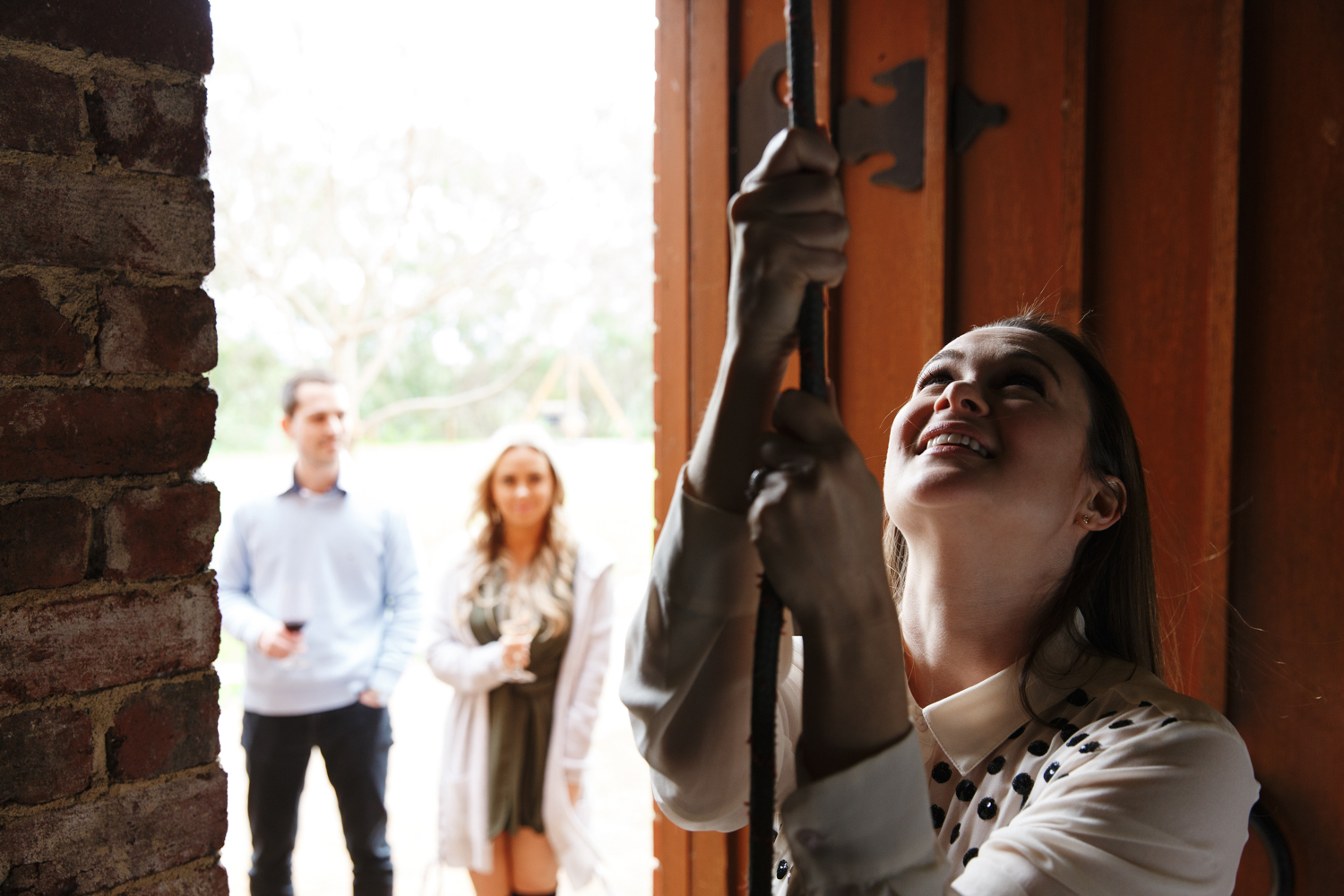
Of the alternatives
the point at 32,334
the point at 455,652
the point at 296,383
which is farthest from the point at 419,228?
the point at 32,334

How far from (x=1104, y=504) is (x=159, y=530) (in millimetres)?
1024

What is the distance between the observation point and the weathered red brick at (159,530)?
859mm

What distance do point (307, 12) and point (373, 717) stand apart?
20.8ft

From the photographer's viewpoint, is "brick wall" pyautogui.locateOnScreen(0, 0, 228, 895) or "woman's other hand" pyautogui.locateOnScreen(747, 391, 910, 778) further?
"brick wall" pyautogui.locateOnScreen(0, 0, 228, 895)

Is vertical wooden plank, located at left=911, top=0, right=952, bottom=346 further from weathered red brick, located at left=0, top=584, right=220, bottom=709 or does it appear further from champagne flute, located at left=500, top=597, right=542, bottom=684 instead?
champagne flute, located at left=500, top=597, right=542, bottom=684

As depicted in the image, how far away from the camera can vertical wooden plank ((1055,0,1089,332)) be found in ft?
5.23

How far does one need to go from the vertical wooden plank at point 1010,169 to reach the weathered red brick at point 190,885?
145 centimetres

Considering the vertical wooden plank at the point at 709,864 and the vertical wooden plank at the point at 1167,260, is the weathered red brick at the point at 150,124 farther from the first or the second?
the vertical wooden plank at the point at 709,864

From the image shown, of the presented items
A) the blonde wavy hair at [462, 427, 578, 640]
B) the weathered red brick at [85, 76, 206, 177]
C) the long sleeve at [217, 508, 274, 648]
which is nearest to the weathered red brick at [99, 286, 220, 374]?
the weathered red brick at [85, 76, 206, 177]

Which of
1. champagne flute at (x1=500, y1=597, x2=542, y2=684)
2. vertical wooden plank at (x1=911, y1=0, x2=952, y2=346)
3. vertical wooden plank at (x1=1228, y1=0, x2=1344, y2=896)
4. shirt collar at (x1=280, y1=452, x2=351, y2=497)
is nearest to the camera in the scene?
vertical wooden plank at (x1=1228, y1=0, x2=1344, y2=896)

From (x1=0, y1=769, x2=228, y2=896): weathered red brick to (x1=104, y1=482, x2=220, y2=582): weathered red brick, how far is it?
20 centimetres

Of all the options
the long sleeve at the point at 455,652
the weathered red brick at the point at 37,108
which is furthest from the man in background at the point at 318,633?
the weathered red brick at the point at 37,108

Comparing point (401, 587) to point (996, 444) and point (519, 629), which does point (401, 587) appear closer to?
point (519, 629)

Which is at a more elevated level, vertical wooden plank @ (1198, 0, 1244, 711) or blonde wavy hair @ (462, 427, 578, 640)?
vertical wooden plank @ (1198, 0, 1244, 711)
